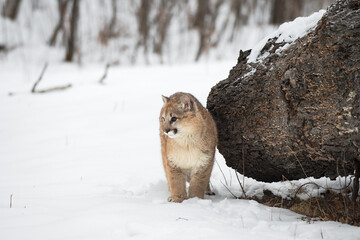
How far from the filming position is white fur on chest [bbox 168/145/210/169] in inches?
171

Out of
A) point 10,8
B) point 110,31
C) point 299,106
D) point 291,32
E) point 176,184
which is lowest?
point 176,184

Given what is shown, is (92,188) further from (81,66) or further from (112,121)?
(81,66)

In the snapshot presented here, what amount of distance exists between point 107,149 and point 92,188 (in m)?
2.22

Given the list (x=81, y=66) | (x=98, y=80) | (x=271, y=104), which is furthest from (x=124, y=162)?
(x=81, y=66)

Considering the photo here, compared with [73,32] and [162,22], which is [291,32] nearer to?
[162,22]

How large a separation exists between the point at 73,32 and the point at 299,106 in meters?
12.8

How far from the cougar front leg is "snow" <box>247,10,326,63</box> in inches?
63.5

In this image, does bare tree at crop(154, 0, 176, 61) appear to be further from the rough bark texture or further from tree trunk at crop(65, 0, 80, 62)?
the rough bark texture

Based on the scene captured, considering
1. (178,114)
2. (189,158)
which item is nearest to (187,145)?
(189,158)

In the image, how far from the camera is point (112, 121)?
8.57 meters

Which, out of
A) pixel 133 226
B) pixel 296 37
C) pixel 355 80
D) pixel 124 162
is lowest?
pixel 124 162

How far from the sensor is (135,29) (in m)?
21.3

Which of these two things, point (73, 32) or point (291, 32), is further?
point (73, 32)

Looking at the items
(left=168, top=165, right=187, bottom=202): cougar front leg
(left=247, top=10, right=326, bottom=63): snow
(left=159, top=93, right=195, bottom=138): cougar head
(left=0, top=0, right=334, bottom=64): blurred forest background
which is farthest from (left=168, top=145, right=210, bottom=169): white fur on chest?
(left=0, top=0, right=334, bottom=64): blurred forest background
